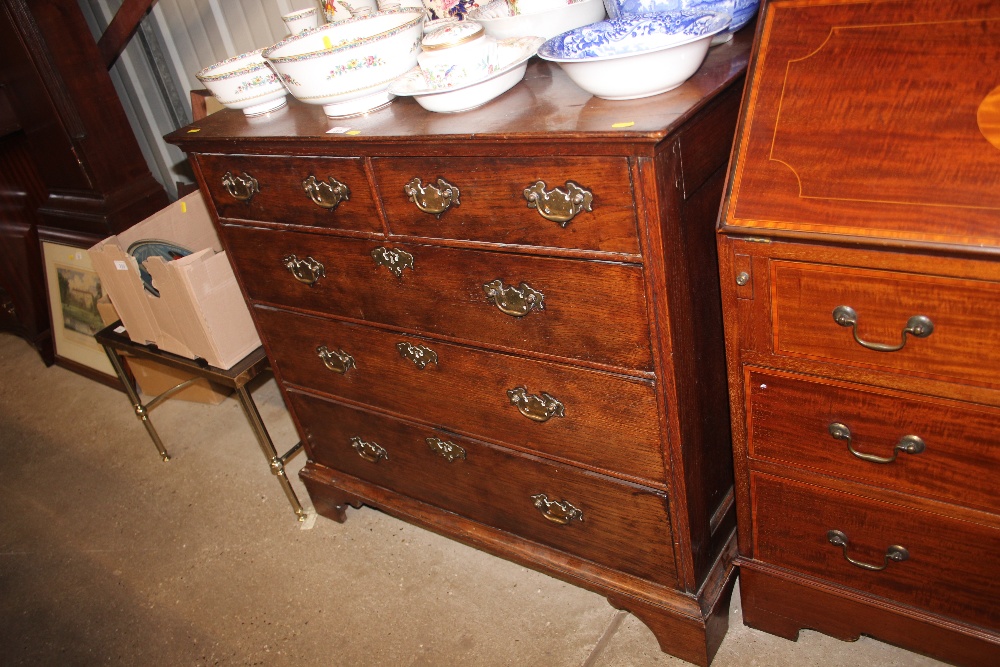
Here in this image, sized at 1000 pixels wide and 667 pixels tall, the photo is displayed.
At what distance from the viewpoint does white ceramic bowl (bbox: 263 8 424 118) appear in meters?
1.43

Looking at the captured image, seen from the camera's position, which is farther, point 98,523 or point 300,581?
point 98,523

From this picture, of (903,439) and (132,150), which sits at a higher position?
(132,150)

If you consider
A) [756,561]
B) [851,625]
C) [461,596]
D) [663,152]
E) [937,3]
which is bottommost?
[461,596]

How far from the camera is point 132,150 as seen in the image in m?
2.93

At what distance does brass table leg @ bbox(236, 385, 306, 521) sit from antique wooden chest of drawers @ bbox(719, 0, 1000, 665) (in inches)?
55.1

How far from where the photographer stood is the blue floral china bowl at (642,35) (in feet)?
3.60

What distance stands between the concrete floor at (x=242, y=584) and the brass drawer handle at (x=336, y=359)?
589mm

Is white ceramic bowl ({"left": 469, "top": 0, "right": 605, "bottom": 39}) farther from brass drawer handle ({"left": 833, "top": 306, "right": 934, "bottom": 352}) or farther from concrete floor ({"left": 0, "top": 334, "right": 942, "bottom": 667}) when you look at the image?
concrete floor ({"left": 0, "top": 334, "right": 942, "bottom": 667})

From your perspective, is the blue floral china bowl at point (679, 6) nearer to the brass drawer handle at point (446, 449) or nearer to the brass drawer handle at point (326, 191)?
the brass drawer handle at point (326, 191)

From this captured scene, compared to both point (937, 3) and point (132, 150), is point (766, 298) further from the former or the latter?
point (132, 150)

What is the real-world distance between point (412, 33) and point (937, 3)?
2.98 ft

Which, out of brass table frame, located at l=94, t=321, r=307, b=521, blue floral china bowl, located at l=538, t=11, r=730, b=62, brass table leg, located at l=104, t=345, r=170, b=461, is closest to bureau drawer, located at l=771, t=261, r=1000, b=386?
blue floral china bowl, located at l=538, t=11, r=730, b=62

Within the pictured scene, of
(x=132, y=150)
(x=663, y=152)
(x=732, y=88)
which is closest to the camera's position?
(x=663, y=152)

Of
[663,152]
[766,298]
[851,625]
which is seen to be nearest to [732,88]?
[663,152]
